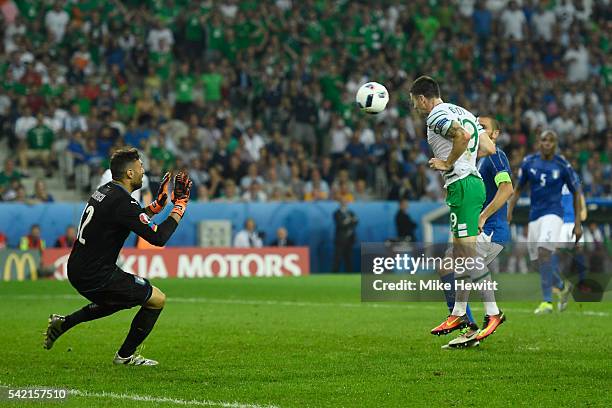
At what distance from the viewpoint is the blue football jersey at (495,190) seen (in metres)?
12.1

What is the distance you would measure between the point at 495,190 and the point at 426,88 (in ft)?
6.87

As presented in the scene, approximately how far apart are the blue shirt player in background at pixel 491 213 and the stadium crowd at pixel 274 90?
12323mm

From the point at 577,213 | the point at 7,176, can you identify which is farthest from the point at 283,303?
the point at 7,176

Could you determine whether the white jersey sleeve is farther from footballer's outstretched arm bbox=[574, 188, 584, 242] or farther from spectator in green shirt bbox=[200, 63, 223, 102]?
spectator in green shirt bbox=[200, 63, 223, 102]

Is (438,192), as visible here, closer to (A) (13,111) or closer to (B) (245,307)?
(A) (13,111)

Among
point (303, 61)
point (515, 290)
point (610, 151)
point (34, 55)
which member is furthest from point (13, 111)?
point (610, 151)

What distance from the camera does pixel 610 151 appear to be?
3116 cm

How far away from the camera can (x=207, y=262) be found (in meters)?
25.0

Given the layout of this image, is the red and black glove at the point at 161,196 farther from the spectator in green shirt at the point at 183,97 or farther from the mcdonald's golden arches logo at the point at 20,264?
the spectator in green shirt at the point at 183,97

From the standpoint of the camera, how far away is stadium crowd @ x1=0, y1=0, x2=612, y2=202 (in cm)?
2628

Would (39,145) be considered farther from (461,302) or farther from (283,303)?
(461,302)

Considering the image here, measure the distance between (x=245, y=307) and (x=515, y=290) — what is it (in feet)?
17.4

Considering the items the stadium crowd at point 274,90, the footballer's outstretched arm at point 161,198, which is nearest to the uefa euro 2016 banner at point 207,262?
the stadium crowd at point 274,90

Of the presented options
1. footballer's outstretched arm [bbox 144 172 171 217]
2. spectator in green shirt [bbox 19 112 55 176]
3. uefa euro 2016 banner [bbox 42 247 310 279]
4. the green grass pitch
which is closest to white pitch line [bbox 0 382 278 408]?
the green grass pitch
